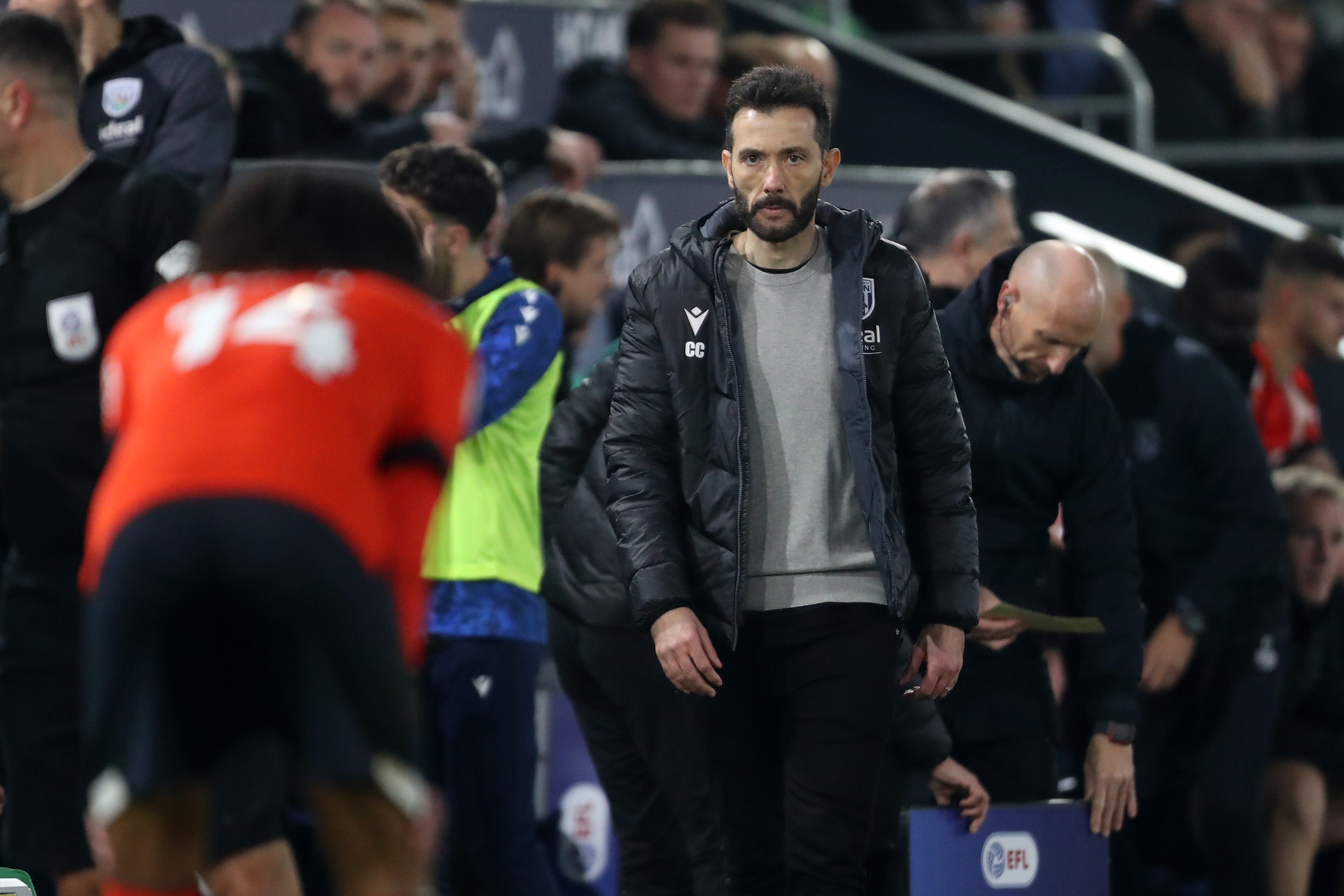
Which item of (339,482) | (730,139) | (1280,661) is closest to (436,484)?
(339,482)

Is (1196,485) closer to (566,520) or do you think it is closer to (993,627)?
(993,627)

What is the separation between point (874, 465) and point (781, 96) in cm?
82

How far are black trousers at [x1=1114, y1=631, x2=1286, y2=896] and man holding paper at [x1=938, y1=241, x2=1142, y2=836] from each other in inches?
56.8

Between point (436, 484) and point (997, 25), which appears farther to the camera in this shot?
point (997, 25)

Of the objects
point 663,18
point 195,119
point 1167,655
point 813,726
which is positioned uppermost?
point 663,18

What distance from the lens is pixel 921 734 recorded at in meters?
5.14

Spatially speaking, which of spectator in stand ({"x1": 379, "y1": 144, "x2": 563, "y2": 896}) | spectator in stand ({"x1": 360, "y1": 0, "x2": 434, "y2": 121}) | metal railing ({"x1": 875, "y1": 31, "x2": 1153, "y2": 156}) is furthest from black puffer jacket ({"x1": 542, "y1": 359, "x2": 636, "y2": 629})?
metal railing ({"x1": 875, "y1": 31, "x2": 1153, "y2": 156})

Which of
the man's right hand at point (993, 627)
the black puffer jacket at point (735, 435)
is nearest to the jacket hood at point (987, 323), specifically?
the man's right hand at point (993, 627)

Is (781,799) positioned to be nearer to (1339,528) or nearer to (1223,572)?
(1223,572)

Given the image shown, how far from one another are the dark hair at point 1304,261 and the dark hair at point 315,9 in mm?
3802

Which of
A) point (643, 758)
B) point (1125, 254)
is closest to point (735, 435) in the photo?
point (643, 758)

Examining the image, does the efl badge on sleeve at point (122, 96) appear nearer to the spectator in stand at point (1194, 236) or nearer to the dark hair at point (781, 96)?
the dark hair at point (781, 96)

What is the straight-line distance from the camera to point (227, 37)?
895 centimetres

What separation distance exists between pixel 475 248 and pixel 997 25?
26.1ft
